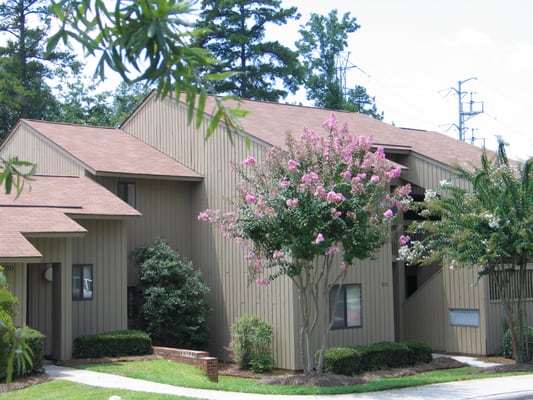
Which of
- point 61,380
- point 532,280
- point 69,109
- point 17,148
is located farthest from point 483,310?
point 69,109

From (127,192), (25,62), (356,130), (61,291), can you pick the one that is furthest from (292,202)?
(25,62)

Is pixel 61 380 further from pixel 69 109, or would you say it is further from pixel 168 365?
pixel 69 109

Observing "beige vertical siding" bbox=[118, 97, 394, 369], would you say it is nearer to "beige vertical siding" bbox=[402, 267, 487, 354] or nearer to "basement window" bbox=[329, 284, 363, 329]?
"basement window" bbox=[329, 284, 363, 329]

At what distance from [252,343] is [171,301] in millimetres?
2707

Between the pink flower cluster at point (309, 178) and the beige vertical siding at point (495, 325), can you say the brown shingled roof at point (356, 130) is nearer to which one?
the beige vertical siding at point (495, 325)

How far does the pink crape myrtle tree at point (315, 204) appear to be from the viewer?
51.9 feet

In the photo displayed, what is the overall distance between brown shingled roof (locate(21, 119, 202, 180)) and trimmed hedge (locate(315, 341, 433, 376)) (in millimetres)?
7408

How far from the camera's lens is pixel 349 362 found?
754 inches

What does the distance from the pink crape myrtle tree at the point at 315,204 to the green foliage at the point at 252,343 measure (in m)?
3.21

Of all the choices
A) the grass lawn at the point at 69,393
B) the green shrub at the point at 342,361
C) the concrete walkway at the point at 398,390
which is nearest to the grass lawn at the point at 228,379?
the concrete walkway at the point at 398,390

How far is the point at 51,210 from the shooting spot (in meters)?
20.7

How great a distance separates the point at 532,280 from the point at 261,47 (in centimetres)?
2643

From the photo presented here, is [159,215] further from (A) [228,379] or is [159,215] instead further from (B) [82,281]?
(A) [228,379]

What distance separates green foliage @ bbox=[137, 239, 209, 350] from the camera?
21.8m
